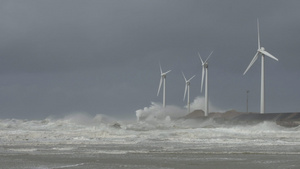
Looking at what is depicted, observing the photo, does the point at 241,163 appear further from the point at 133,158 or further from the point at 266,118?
the point at 266,118

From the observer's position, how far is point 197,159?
2055 centimetres

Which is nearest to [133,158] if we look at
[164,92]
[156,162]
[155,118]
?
[156,162]

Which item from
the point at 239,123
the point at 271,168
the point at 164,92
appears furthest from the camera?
the point at 164,92

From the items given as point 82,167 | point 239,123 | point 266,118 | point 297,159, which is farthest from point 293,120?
point 82,167

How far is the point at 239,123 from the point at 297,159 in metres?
65.7

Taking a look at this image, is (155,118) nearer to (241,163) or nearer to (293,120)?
(293,120)

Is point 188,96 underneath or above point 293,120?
above

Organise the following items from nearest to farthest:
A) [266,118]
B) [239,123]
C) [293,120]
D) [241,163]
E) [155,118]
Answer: [241,163], [293,120], [266,118], [239,123], [155,118]

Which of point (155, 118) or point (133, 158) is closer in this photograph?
point (133, 158)

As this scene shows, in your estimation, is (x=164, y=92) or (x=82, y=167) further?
(x=164, y=92)

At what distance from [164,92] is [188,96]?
855cm

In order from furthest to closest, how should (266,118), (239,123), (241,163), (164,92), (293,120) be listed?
(164,92), (239,123), (266,118), (293,120), (241,163)

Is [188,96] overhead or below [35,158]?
overhead

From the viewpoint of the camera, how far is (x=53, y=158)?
21.0 metres
